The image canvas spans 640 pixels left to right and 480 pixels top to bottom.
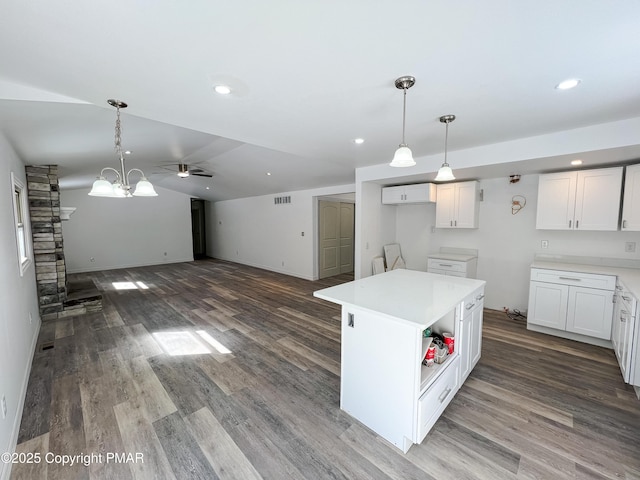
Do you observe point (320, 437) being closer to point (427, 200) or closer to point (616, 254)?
point (427, 200)

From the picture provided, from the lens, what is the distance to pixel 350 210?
743 cm

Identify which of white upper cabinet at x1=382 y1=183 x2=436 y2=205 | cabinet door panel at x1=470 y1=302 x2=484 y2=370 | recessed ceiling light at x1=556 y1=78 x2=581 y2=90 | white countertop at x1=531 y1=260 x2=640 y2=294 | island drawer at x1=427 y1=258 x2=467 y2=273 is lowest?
cabinet door panel at x1=470 y1=302 x2=484 y2=370

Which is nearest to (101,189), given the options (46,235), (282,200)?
(46,235)

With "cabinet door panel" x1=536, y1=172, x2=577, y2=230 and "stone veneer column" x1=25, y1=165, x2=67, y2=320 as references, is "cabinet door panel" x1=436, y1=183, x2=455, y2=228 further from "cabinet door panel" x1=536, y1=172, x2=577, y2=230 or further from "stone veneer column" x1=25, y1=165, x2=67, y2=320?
"stone veneer column" x1=25, y1=165, x2=67, y2=320

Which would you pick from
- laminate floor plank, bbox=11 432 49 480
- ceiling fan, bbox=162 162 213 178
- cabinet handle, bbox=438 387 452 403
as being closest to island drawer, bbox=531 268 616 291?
cabinet handle, bbox=438 387 452 403

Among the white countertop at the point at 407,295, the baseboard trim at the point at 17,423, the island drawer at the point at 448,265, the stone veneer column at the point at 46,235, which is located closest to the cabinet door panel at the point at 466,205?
the island drawer at the point at 448,265

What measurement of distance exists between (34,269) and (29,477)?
3.62m

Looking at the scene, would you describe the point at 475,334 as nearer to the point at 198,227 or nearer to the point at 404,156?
the point at 404,156

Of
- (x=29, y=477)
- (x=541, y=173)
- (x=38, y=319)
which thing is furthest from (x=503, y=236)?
(x=38, y=319)

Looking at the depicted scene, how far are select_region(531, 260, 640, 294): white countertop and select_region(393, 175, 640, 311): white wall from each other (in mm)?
231

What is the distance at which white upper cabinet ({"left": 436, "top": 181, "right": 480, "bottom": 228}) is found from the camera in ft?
13.6

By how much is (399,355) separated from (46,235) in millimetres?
5197

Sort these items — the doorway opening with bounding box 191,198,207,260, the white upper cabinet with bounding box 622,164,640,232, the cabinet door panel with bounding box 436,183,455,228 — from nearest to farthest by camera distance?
the white upper cabinet with bounding box 622,164,640,232
the cabinet door panel with bounding box 436,183,455,228
the doorway opening with bounding box 191,198,207,260

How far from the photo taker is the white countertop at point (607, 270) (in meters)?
2.46
